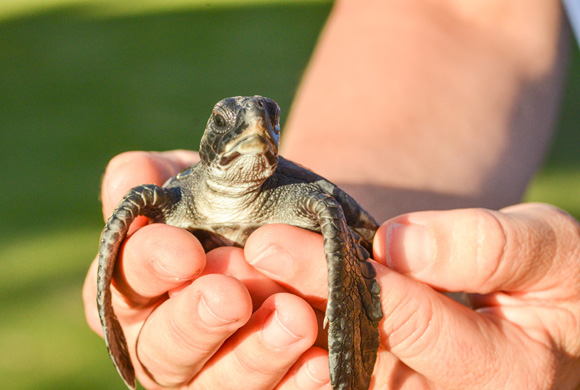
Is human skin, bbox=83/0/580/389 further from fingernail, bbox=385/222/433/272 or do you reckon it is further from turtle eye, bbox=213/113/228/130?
turtle eye, bbox=213/113/228/130

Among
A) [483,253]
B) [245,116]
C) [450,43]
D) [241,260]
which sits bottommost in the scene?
[241,260]

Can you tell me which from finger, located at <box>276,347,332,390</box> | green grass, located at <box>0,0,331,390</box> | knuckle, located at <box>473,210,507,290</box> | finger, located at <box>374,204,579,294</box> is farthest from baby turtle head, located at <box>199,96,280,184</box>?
green grass, located at <box>0,0,331,390</box>

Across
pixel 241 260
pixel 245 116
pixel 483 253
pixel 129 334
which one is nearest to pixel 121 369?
pixel 129 334

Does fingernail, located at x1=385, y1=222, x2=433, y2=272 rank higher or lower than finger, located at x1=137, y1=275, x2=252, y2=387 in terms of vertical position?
higher

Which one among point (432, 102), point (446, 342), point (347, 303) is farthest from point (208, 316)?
point (432, 102)

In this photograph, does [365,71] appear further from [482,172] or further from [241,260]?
[241,260]

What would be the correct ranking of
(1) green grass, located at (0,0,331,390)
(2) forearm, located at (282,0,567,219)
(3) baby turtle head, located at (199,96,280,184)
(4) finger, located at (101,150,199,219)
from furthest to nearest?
1. (1) green grass, located at (0,0,331,390)
2. (2) forearm, located at (282,0,567,219)
3. (4) finger, located at (101,150,199,219)
4. (3) baby turtle head, located at (199,96,280,184)

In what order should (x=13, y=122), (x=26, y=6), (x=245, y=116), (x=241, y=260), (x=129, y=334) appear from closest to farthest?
1. (x=245, y=116)
2. (x=241, y=260)
3. (x=129, y=334)
4. (x=13, y=122)
5. (x=26, y=6)
